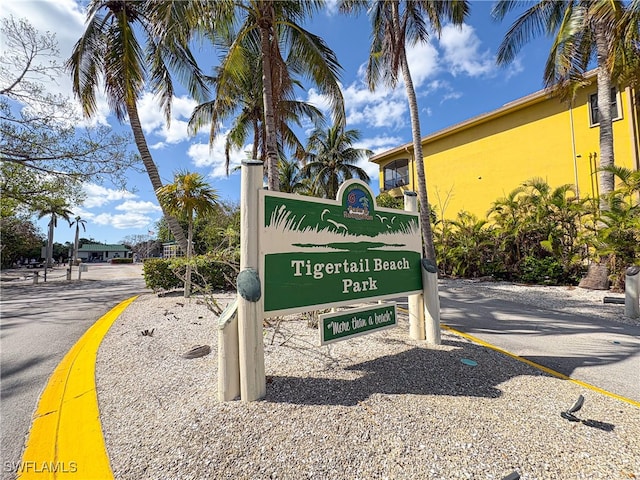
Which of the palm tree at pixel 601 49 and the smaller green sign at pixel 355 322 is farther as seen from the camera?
Result: the palm tree at pixel 601 49

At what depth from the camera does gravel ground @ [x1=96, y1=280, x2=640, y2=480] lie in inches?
72.3

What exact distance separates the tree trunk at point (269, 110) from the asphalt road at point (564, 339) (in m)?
4.84

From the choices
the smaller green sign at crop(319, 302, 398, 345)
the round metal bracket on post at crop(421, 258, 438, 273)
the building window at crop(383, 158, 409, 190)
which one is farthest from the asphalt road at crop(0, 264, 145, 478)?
the building window at crop(383, 158, 409, 190)

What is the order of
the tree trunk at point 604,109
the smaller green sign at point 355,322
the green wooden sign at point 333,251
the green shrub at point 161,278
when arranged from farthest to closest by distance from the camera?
the green shrub at point 161,278 → the tree trunk at point 604,109 → the smaller green sign at point 355,322 → the green wooden sign at point 333,251

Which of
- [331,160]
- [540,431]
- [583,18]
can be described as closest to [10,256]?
[331,160]

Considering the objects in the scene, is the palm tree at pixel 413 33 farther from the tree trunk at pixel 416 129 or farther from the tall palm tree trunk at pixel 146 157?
the tall palm tree trunk at pixel 146 157

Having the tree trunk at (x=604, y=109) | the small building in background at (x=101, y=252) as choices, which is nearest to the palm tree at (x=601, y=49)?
the tree trunk at (x=604, y=109)

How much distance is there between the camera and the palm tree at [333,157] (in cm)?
2231

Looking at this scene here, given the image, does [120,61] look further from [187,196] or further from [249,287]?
[249,287]

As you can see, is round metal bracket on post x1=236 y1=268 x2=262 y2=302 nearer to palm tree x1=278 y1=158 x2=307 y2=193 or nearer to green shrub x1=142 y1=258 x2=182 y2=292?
green shrub x1=142 y1=258 x2=182 y2=292

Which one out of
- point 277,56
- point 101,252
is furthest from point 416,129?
point 101,252

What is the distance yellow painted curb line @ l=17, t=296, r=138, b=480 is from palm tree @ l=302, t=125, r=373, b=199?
2001 cm

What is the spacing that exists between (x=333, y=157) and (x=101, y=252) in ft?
282

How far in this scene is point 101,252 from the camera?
80938mm
